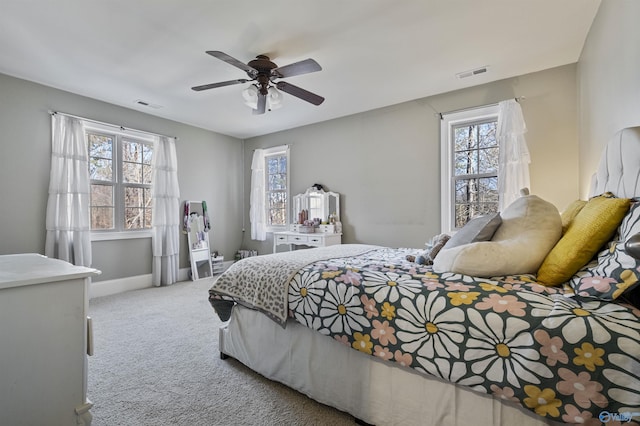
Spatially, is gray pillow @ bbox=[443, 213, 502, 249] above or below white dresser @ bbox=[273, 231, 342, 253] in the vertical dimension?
above

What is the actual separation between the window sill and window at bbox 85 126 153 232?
7 centimetres

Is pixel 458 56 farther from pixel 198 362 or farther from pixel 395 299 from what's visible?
pixel 198 362

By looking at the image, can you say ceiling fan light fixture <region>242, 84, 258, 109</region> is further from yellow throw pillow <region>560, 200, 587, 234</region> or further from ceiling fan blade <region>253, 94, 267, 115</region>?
yellow throw pillow <region>560, 200, 587, 234</region>

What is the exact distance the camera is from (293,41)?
2496 mm

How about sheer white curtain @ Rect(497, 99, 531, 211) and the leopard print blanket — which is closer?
the leopard print blanket

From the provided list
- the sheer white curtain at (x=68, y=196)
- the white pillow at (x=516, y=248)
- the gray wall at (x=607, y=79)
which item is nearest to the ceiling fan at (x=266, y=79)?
the white pillow at (x=516, y=248)

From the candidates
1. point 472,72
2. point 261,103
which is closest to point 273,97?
point 261,103

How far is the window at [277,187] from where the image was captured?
17.3ft

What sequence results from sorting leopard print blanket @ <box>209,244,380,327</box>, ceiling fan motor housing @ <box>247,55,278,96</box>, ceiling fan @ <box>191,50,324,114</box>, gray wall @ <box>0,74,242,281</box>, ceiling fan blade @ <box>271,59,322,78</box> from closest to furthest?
leopard print blanket @ <box>209,244,380,327</box> < ceiling fan blade @ <box>271,59,322,78</box> < ceiling fan @ <box>191,50,324,114</box> < ceiling fan motor housing @ <box>247,55,278,96</box> < gray wall @ <box>0,74,242,281</box>

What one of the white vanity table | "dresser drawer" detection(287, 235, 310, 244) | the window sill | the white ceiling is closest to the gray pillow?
the white ceiling

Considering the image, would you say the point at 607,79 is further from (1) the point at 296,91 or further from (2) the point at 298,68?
(1) the point at 296,91

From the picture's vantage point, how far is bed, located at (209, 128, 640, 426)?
961 mm

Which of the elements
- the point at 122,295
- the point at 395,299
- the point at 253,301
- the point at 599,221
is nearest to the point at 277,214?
the point at 122,295

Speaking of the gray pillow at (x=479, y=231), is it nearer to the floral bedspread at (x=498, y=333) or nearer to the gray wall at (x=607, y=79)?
the floral bedspread at (x=498, y=333)
